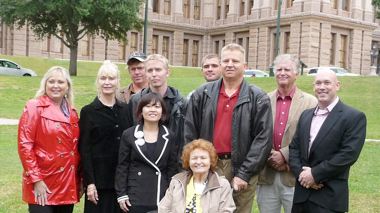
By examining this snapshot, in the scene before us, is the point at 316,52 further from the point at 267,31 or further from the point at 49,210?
the point at 49,210

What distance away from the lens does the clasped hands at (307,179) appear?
4578 mm

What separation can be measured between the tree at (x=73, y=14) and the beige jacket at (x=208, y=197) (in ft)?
80.4

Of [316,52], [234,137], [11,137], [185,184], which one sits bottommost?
[11,137]

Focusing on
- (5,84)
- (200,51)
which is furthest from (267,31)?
(5,84)

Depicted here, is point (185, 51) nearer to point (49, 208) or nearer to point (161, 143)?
point (161, 143)

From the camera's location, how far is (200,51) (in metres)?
51.0

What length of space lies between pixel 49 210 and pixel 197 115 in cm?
179

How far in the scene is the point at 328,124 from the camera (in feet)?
15.1

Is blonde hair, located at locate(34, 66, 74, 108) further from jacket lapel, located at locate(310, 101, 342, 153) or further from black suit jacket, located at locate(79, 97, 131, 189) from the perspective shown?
jacket lapel, located at locate(310, 101, 342, 153)

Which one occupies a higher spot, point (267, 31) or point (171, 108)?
point (267, 31)

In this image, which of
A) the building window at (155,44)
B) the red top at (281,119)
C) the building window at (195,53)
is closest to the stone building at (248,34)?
the building window at (195,53)

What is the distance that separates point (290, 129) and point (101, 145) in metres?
2.08

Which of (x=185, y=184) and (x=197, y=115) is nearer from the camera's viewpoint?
(x=185, y=184)

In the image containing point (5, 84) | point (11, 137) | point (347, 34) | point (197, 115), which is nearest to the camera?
point (197, 115)
